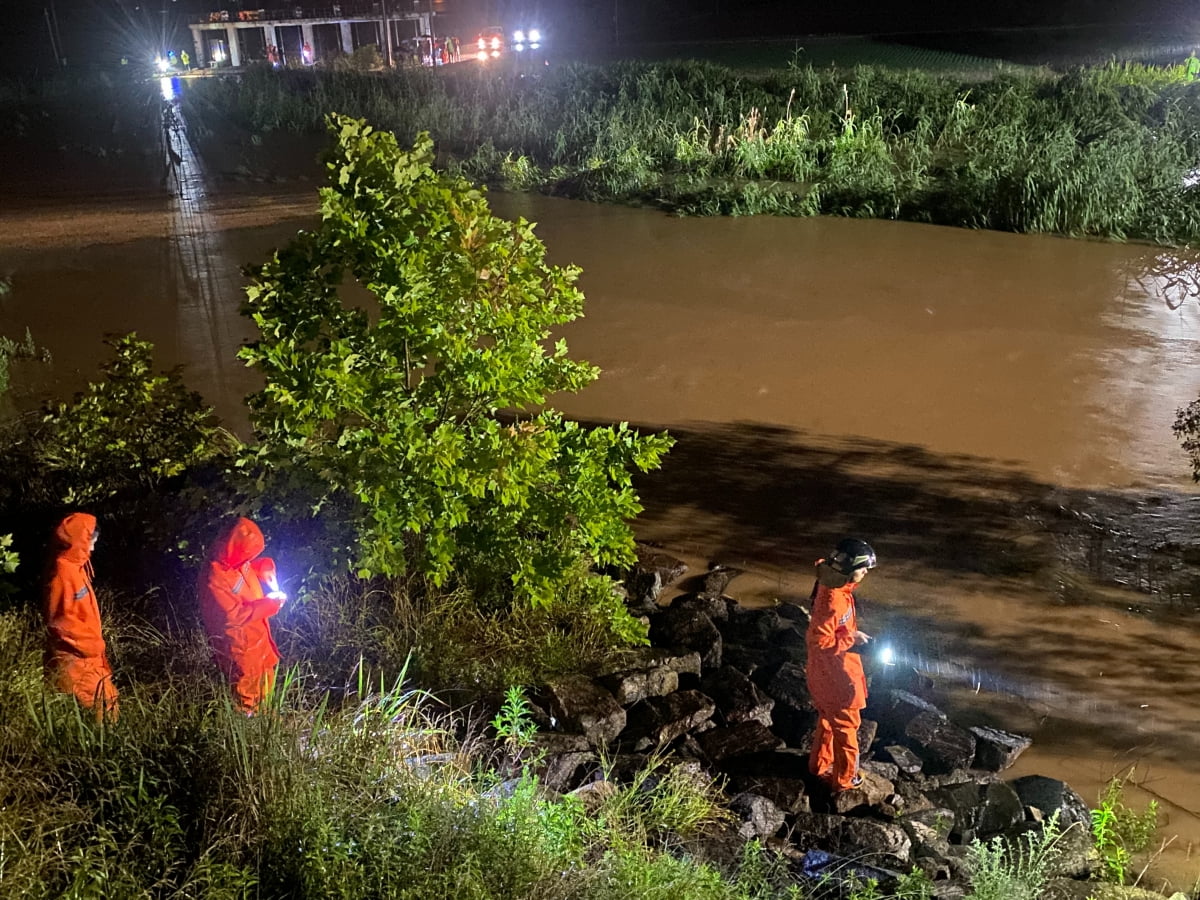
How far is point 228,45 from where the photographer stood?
6662cm

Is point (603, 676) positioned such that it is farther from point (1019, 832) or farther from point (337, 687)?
point (1019, 832)

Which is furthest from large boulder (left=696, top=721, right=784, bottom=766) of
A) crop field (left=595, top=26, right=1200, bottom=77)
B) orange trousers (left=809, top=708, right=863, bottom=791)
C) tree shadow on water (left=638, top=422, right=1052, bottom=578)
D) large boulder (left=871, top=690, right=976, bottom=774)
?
crop field (left=595, top=26, right=1200, bottom=77)

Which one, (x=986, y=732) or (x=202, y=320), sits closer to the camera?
(x=986, y=732)

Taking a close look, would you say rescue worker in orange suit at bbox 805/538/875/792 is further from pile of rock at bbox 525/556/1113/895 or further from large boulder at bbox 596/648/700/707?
large boulder at bbox 596/648/700/707

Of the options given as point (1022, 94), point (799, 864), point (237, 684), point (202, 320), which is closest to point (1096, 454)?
point (799, 864)

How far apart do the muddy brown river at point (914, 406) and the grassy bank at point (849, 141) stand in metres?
0.85

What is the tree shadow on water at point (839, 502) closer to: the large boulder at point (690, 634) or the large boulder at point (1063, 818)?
the large boulder at point (690, 634)

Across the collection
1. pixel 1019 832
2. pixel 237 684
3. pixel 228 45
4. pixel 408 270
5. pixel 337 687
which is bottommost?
pixel 1019 832

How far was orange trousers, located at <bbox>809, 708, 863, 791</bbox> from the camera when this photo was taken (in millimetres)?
4703

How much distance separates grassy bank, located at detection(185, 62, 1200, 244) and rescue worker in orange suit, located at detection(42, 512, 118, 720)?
13.7m

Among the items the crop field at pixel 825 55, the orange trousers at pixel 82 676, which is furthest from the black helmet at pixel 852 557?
the crop field at pixel 825 55

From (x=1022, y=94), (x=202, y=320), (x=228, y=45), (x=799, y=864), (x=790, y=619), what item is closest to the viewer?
(x=799, y=864)

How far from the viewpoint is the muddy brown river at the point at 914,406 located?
592 centimetres

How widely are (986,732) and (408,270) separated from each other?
A: 360 cm
